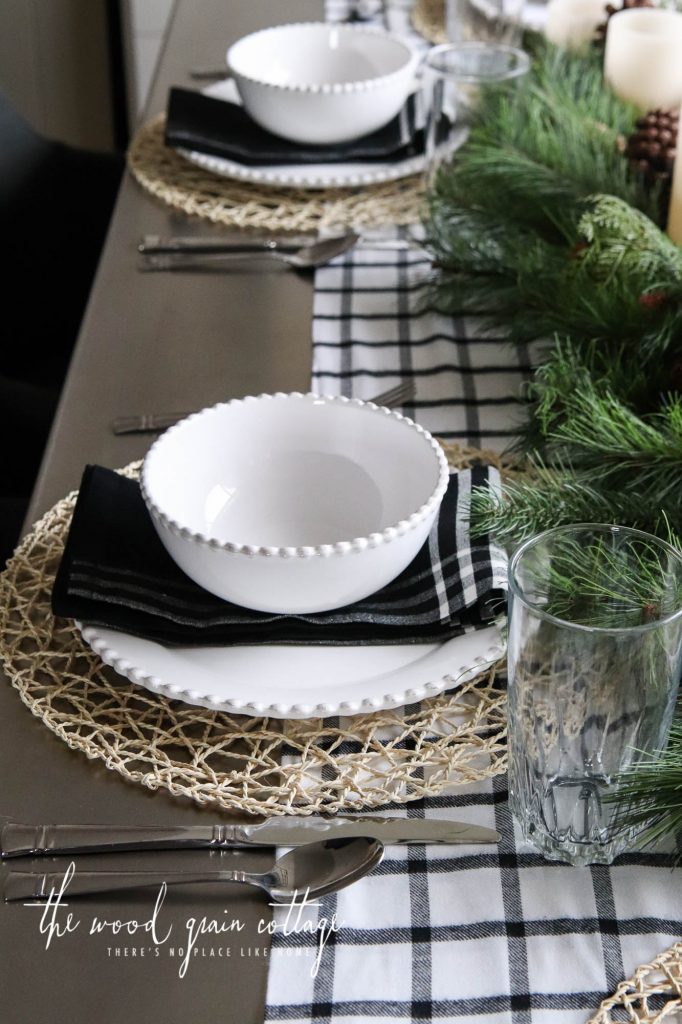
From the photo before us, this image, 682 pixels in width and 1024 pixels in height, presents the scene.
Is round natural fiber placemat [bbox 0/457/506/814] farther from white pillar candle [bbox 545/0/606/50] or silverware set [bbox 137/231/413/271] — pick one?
white pillar candle [bbox 545/0/606/50]

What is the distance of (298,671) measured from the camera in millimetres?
575

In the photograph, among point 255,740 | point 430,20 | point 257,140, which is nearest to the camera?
point 255,740

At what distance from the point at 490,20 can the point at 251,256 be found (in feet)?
1.64

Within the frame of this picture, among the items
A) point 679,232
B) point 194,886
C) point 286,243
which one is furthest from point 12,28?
point 194,886

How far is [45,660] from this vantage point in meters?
0.60

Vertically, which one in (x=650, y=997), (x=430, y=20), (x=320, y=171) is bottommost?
(x=650, y=997)

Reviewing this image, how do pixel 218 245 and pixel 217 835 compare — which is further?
pixel 218 245

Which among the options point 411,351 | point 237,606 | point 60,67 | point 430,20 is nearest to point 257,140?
point 411,351

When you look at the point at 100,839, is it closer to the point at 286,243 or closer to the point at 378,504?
the point at 378,504

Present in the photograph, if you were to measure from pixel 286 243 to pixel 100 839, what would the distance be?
66 centimetres

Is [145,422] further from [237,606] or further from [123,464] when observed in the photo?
[237,606]

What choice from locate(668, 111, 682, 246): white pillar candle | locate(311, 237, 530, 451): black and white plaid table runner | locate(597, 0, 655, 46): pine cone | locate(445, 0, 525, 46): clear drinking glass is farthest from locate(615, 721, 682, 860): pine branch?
locate(445, 0, 525, 46): clear drinking glass

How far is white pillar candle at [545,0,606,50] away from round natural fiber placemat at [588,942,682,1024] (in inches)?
41.2

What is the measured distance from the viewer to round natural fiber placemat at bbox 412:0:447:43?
1533 mm
